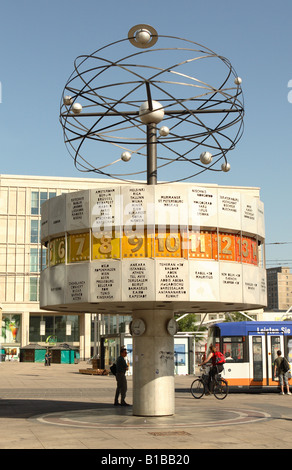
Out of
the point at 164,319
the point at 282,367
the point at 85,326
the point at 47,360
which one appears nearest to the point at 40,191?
the point at 85,326

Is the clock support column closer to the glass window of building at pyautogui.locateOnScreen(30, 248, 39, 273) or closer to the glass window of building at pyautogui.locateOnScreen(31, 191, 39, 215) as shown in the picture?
the glass window of building at pyautogui.locateOnScreen(30, 248, 39, 273)

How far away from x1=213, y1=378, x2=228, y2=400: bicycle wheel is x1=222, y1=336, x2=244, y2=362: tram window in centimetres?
388

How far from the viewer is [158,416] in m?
19.1

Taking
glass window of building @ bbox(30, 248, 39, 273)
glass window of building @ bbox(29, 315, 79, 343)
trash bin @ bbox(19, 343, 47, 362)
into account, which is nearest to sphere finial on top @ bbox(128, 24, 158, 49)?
trash bin @ bbox(19, 343, 47, 362)

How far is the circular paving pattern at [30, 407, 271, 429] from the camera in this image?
17.4 metres

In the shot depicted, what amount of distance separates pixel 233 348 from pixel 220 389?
464 cm

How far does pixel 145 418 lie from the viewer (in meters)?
18.8

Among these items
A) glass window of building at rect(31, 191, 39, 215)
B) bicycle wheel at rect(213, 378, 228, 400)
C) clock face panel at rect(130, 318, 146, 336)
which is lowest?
bicycle wheel at rect(213, 378, 228, 400)

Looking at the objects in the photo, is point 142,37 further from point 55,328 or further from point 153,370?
point 55,328

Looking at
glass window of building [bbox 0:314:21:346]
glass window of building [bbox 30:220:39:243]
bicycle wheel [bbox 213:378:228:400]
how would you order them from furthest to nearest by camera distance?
1. glass window of building [bbox 30:220:39:243]
2. glass window of building [bbox 0:314:21:346]
3. bicycle wheel [bbox 213:378:228:400]

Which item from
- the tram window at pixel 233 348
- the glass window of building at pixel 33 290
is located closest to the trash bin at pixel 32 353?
the glass window of building at pixel 33 290

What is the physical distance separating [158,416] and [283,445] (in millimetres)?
5862
